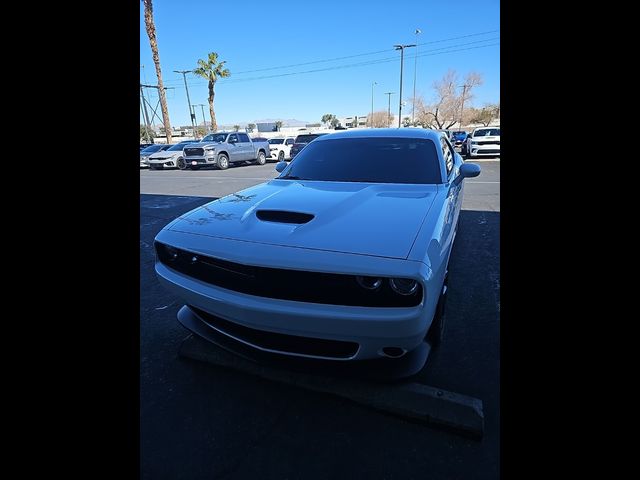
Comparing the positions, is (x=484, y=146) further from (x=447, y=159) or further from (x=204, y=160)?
(x=447, y=159)

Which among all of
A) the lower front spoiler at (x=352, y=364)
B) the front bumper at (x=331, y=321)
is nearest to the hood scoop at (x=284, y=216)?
the front bumper at (x=331, y=321)

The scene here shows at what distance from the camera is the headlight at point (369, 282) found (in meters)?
1.63

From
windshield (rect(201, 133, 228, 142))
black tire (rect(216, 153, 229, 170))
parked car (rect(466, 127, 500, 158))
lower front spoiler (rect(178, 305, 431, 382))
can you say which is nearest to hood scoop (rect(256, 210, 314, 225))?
lower front spoiler (rect(178, 305, 431, 382))

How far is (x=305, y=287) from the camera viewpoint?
5.55 feet

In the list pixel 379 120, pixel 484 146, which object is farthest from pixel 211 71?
pixel 379 120

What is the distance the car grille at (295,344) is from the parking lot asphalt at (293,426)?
40 cm

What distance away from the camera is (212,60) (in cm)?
3138

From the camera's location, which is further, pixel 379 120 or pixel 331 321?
pixel 379 120

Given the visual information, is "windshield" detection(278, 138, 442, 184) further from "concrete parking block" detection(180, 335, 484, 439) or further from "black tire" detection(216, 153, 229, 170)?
"black tire" detection(216, 153, 229, 170)

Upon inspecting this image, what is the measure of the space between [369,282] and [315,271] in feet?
0.88

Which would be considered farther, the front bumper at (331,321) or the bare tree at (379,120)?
the bare tree at (379,120)

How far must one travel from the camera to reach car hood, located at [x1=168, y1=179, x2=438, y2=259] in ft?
5.69

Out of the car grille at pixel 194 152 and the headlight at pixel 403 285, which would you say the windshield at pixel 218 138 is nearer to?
the car grille at pixel 194 152
